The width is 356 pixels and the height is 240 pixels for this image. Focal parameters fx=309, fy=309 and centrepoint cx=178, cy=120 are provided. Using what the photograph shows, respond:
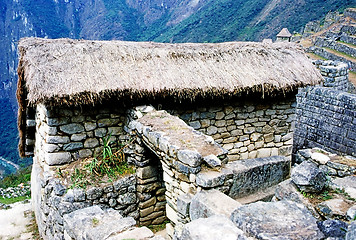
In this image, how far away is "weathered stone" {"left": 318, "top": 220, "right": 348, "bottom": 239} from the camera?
1.88 meters

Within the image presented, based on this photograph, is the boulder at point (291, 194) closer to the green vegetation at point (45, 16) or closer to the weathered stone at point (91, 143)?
the weathered stone at point (91, 143)

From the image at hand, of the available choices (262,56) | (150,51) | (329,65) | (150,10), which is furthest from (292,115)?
(150,10)

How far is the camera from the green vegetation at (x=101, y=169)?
13.9 ft

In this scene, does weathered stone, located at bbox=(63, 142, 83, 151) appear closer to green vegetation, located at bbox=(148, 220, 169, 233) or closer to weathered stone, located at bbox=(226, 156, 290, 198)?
green vegetation, located at bbox=(148, 220, 169, 233)

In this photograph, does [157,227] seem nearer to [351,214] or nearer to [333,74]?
[351,214]

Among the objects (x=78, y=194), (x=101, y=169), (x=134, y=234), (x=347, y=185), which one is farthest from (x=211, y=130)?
(x=134, y=234)

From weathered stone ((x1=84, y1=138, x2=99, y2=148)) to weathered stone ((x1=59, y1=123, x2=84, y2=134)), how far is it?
19cm

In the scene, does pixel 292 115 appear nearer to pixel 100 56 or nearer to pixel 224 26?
pixel 100 56

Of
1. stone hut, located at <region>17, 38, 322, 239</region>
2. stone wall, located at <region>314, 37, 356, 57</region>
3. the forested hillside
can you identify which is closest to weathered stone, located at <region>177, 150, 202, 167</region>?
stone hut, located at <region>17, 38, 322, 239</region>

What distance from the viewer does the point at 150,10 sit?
2635 inches

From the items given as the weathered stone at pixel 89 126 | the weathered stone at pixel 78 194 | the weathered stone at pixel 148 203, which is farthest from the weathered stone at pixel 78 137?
the weathered stone at pixel 148 203

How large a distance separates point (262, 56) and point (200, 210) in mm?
3808

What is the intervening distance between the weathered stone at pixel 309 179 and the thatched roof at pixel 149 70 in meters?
2.47

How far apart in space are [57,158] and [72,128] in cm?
48
